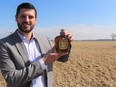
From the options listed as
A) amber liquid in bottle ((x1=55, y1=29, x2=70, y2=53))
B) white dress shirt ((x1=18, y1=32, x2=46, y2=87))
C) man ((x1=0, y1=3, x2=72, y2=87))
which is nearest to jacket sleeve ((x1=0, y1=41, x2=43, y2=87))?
man ((x1=0, y1=3, x2=72, y2=87))

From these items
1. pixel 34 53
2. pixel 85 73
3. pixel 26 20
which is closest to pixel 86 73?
pixel 85 73

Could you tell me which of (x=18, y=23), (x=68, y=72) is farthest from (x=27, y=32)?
(x=68, y=72)

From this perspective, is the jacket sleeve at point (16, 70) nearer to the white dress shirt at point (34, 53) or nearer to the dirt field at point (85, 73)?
the white dress shirt at point (34, 53)

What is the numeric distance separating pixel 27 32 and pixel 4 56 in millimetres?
327

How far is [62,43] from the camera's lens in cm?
248

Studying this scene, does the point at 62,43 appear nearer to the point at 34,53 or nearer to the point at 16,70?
the point at 34,53

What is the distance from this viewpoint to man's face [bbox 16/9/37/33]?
2.46 meters

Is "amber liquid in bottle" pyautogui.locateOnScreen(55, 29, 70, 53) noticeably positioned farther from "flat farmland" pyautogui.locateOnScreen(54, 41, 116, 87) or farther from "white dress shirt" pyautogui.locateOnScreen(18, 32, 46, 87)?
"flat farmland" pyautogui.locateOnScreen(54, 41, 116, 87)

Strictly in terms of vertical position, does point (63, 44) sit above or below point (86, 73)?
above

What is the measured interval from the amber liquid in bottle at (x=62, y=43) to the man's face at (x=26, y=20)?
0.28 meters

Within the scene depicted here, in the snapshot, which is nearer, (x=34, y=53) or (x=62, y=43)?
(x=62, y=43)

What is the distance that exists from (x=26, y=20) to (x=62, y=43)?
0.40 meters

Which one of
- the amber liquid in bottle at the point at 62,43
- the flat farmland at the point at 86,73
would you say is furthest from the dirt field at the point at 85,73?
the amber liquid in bottle at the point at 62,43

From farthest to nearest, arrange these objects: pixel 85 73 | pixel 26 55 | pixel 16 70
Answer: pixel 85 73 → pixel 26 55 → pixel 16 70
